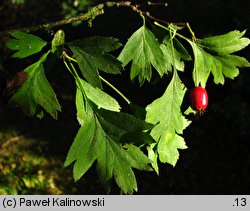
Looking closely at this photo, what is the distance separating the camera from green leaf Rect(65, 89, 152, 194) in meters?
1.24

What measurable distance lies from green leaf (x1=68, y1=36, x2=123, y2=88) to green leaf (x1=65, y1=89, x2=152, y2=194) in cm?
8

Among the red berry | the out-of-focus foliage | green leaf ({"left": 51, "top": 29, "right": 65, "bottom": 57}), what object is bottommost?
the out-of-focus foliage

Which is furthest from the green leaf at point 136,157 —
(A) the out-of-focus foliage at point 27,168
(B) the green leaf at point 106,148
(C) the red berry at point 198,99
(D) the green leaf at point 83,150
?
(A) the out-of-focus foliage at point 27,168

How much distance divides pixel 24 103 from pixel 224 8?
5.43m

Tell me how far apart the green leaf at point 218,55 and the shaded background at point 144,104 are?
2.60m

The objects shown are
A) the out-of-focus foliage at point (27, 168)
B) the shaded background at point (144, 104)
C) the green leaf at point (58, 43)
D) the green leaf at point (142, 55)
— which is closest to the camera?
the green leaf at point (58, 43)

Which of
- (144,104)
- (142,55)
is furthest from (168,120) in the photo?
(144,104)

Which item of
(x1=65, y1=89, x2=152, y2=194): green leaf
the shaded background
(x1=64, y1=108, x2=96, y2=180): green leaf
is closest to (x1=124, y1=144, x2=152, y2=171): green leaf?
(x1=65, y1=89, x2=152, y2=194): green leaf

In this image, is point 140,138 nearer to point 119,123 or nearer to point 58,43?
point 119,123

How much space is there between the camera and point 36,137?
523 cm

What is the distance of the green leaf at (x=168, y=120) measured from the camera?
1281 mm

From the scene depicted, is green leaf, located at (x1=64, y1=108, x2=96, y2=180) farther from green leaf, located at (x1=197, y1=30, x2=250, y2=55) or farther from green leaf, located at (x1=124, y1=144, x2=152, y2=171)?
green leaf, located at (x1=197, y1=30, x2=250, y2=55)

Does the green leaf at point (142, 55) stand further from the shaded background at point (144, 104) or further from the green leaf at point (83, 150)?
the shaded background at point (144, 104)

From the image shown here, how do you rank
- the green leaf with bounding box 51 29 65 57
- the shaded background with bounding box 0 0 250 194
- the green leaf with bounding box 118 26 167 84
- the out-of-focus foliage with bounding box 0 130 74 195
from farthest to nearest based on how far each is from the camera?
the shaded background with bounding box 0 0 250 194 < the out-of-focus foliage with bounding box 0 130 74 195 < the green leaf with bounding box 118 26 167 84 < the green leaf with bounding box 51 29 65 57
